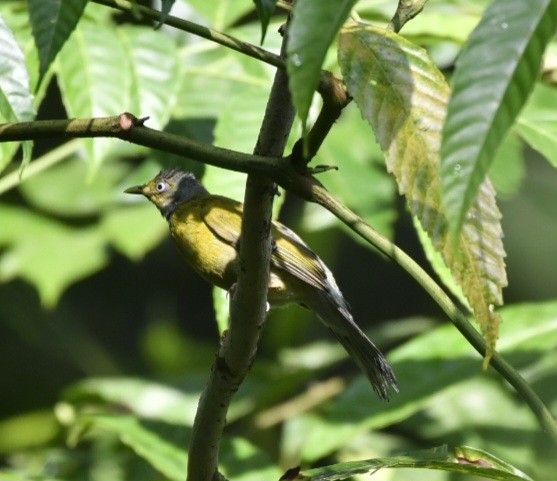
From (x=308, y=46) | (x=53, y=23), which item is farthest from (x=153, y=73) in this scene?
(x=308, y=46)

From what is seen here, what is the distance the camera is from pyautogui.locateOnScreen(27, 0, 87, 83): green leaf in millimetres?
1277

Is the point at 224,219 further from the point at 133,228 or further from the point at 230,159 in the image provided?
the point at 230,159

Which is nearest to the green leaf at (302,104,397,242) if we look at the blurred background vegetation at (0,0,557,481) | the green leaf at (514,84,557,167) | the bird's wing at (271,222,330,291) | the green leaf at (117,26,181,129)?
the blurred background vegetation at (0,0,557,481)

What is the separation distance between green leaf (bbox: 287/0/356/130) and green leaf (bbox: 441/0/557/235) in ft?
0.44

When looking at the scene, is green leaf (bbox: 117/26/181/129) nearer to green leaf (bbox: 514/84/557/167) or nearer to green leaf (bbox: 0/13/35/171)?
green leaf (bbox: 514/84/557/167)

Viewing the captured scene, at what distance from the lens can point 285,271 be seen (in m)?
2.90

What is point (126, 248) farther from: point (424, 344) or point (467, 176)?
point (467, 176)

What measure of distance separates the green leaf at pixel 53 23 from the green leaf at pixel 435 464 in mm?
874

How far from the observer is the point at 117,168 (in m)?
4.57

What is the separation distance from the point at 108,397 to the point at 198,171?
137 centimetres

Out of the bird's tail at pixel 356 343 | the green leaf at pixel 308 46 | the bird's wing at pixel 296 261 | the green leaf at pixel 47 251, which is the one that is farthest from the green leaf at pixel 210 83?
the green leaf at pixel 308 46

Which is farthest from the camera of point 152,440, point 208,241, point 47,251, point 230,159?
point 47,251

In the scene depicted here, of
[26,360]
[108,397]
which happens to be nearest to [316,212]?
[108,397]

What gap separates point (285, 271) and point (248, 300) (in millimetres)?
1185
